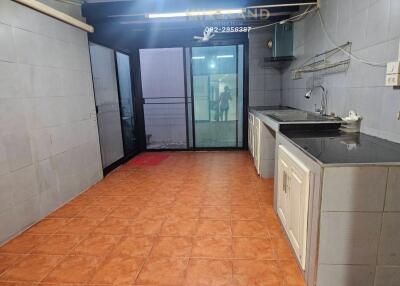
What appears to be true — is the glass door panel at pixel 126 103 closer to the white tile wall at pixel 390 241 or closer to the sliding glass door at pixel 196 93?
the sliding glass door at pixel 196 93

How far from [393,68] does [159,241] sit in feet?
6.78

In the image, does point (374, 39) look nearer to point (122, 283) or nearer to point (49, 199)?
point (122, 283)

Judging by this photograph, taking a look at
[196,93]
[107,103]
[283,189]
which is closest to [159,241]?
[283,189]

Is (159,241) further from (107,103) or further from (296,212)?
(107,103)

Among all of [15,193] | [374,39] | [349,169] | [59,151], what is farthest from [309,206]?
[59,151]

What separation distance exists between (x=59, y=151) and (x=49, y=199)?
517mm

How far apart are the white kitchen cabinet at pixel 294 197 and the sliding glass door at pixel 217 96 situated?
3.16 metres

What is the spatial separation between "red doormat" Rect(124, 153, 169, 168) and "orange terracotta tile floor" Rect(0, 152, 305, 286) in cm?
108

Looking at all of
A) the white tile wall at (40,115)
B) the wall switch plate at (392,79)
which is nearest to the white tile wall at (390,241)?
the wall switch plate at (392,79)

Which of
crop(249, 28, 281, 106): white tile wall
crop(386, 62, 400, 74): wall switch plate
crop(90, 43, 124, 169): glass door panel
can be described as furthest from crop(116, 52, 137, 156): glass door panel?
crop(386, 62, 400, 74): wall switch plate

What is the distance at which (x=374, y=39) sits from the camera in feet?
6.10

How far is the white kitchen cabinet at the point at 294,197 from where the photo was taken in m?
1.52

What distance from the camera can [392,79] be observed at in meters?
1.62

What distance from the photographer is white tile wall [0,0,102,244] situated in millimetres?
2191
